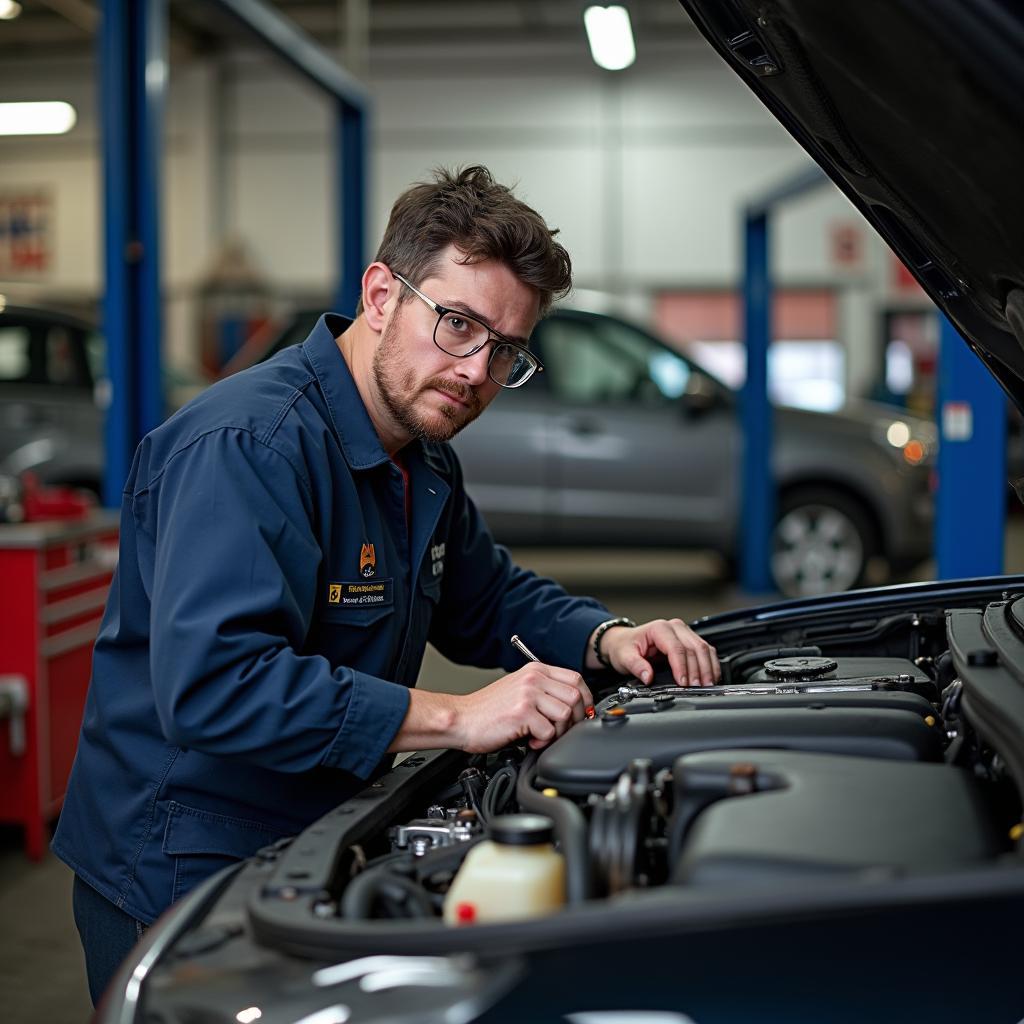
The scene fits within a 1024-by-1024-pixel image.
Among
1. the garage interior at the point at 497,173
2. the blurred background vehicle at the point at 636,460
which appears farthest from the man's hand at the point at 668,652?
the garage interior at the point at 497,173

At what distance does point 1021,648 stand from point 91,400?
5999 millimetres

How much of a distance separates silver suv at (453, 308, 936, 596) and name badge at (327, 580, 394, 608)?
508 centimetres

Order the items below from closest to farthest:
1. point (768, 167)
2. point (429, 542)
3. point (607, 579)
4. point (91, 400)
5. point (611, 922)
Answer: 1. point (611, 922)
2. point (429, 542)
3. point (91, 400)
4. point (607, 579)
5. point (768, 167)

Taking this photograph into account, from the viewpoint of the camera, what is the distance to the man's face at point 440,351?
5.36 ft

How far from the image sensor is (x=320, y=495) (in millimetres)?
1585

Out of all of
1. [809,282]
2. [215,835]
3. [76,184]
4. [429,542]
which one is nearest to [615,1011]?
[215,835]

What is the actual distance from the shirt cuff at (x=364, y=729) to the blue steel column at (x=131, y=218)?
9.09ft

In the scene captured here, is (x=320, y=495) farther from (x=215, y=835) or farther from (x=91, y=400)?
(x=91, y=400)

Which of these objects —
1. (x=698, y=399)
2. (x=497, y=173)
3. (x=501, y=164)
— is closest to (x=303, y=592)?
(x=698, y=399)

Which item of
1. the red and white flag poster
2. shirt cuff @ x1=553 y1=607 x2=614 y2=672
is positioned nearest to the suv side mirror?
shirt cuff @ x1=553 y1=607 x2=614 y2=672

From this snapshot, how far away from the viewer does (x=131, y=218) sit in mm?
4023

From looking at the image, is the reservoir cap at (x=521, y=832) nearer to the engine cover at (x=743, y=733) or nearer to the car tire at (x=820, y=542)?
the engine cover at (x=743, y=733)

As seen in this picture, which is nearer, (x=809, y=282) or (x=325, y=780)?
(x=325, y=780)

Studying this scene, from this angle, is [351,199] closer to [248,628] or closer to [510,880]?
[248,628]
